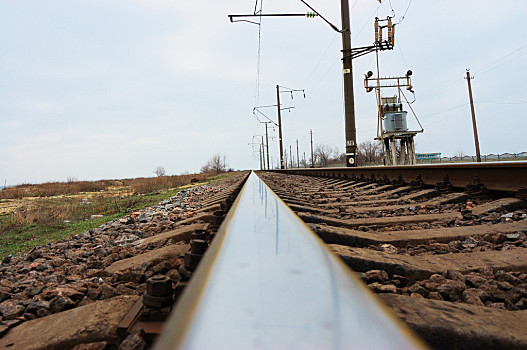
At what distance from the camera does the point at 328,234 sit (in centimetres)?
196

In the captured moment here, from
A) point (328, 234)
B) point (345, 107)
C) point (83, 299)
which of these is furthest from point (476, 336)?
point (345, 107)

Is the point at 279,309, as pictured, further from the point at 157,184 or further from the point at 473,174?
the point at 157,184

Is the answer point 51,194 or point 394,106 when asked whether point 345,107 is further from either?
point 51,194

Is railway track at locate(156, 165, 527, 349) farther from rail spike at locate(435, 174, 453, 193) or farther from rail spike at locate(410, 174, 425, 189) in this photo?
rail spike at locate(410, 174, 425, 189)

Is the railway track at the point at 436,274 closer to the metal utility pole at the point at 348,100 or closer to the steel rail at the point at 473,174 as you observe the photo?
the steel rail at the point at 473,174

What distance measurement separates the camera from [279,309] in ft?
1.93

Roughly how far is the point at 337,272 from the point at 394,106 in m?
23.9

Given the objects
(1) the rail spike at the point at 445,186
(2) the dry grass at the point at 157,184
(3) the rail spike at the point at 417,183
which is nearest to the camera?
(1) the rail spike at the point at 445,186

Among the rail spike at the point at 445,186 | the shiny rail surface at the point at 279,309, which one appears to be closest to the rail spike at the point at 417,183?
the rail spike at the point at 445,186

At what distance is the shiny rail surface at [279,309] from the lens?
1.65 ft

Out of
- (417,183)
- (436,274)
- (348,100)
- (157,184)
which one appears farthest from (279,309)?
(157,184)

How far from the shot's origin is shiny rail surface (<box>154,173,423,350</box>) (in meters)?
0.50

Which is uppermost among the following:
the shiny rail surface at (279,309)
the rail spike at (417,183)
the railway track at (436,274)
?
the rail spike at (417,183)

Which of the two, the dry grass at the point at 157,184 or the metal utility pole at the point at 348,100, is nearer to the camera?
the metal utility pole at the point at 348,100
